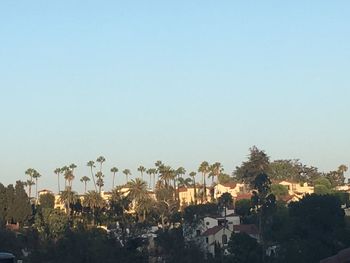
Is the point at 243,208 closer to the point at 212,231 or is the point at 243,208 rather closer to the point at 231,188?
the point at 212,231

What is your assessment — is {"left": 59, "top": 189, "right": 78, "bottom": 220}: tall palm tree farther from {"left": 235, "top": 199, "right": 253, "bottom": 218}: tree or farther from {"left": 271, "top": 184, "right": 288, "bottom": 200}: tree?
{"left": 271, "top": 184, "right": 288, "bottom": 200}: tree

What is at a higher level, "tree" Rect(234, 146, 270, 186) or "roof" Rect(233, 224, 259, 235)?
"tree" Rect(234, 146, 270, 186)

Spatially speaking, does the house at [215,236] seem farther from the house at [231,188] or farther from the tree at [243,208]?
the house at [231,188]

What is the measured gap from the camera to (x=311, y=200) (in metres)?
80.6

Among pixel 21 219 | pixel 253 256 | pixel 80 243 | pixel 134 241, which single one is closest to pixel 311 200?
pixel 253 256

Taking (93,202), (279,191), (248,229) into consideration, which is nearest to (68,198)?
(93,202)

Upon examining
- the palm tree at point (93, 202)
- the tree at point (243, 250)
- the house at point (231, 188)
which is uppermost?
the house at point (231, 188)

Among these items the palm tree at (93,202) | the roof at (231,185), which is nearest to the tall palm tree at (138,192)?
the palm tree at (93,202)

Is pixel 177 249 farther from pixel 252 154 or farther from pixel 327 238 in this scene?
pixel 252 154

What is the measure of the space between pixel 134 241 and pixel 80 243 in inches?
229

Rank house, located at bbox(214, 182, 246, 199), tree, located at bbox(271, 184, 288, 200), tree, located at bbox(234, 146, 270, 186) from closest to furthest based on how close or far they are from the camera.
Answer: tree, located at bbox(234, 146, 270, 186)
tree, located at bbox(271, 184, 288, 200)
house, located at bbox(214, 182, 246, 199)

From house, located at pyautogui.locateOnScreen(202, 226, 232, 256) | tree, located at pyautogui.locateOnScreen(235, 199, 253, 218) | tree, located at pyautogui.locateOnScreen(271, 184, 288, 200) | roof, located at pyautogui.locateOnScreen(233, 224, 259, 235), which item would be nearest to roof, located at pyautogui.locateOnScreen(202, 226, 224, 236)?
house, located at pyautogui.locateOnScreen(202, 226, 232, 256)

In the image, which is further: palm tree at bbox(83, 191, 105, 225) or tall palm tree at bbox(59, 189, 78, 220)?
tall palm tree at bbox(59, 189, 78, 220)

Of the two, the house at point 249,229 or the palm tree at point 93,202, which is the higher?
the palm tree at point 93,202
